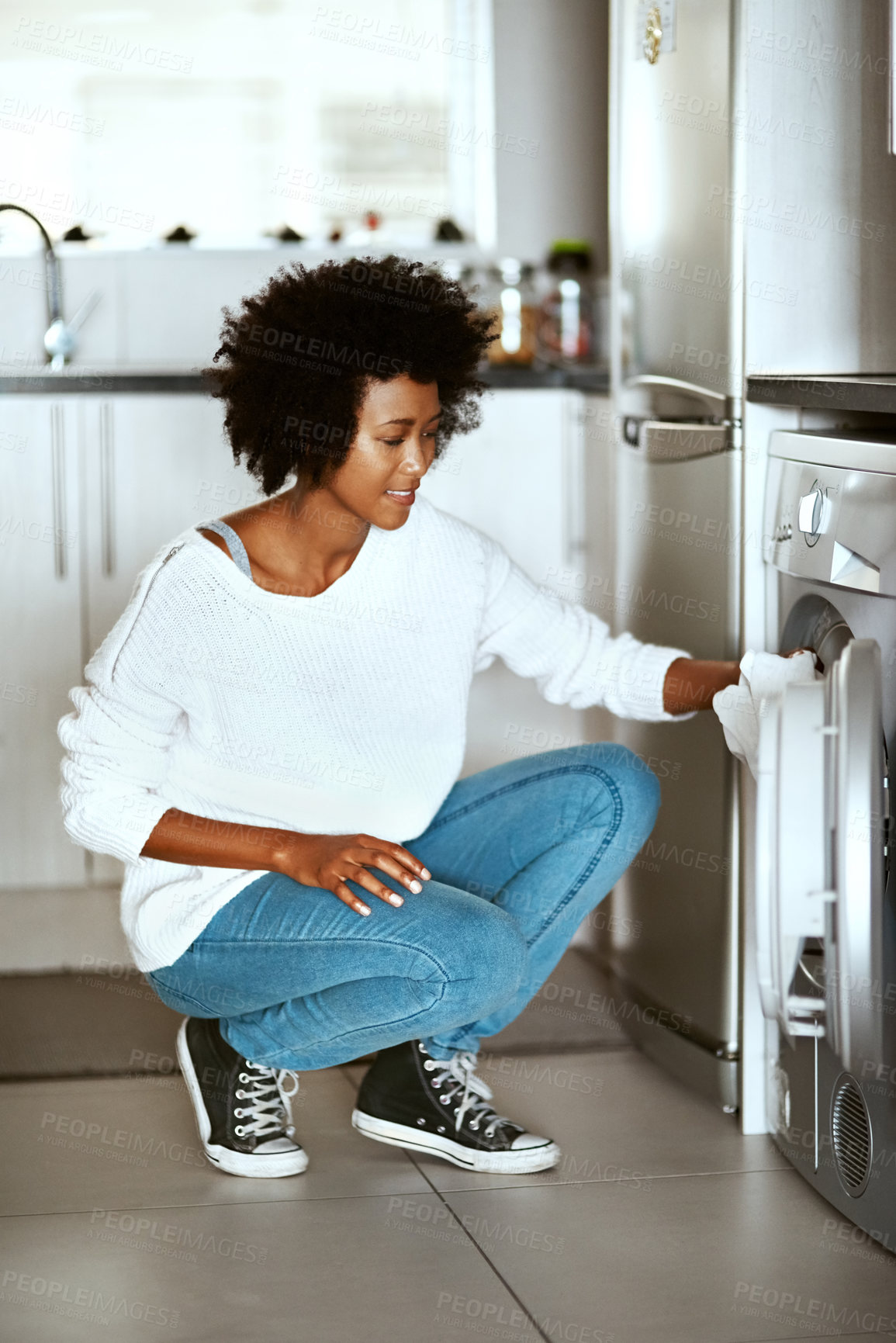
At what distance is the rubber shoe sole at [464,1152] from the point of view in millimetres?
1715

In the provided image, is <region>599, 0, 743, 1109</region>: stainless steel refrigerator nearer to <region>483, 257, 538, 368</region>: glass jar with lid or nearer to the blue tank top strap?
the blue tank top strap

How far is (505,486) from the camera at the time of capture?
8.59 ft

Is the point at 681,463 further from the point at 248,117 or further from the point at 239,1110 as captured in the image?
the point at 248,117

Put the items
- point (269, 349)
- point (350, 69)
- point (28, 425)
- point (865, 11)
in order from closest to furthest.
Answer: point (269, 349) < point (865, 11) < point (28, 425) < point (350, 69)

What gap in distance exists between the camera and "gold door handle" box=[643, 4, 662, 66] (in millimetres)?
1979

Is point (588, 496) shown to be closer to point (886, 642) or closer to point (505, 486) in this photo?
point (505, 486)

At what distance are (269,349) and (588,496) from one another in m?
1.06

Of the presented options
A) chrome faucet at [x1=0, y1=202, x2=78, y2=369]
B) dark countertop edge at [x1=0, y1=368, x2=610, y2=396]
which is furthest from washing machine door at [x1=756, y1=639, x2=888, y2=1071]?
chrome faucet at [x1=0, y1=202, x2=78, y2=369]

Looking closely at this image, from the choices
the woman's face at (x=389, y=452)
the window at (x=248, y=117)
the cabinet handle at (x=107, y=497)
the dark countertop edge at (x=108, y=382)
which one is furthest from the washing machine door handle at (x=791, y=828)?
the window at (x=248, y=117)

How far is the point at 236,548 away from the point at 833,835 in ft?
2.53

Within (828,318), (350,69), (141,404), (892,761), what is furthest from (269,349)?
(350,69)

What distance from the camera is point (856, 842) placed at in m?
1.20

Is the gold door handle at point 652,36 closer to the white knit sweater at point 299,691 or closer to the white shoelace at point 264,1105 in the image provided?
the white knit sweater at point 299,691

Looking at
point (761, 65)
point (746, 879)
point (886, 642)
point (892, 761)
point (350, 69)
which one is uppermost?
point (350, 69)
